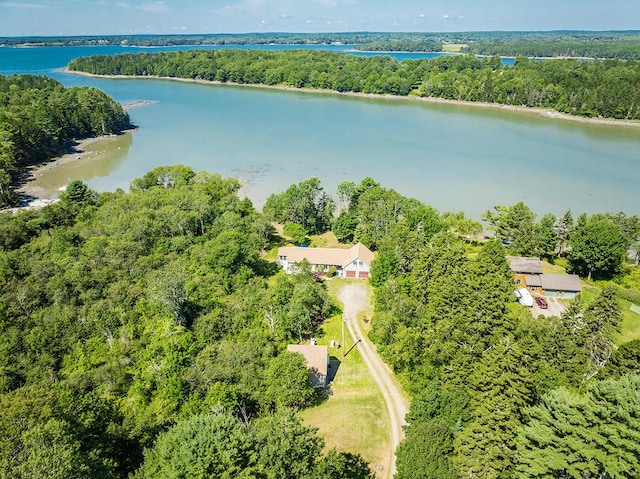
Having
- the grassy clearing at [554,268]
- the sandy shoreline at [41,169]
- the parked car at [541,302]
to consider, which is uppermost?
the sandy shoreline at [41,169]

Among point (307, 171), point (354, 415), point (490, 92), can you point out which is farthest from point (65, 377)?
point (490, 92)

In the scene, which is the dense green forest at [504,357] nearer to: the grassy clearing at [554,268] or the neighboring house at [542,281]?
the grassy clearing at [554,268]

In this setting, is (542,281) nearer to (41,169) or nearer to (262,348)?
(262,348)

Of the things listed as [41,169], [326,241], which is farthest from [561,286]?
[41,169]

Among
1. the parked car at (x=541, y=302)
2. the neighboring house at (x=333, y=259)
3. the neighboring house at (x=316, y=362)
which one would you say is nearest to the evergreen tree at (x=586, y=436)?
the neighboring house at (x=316, y=362)

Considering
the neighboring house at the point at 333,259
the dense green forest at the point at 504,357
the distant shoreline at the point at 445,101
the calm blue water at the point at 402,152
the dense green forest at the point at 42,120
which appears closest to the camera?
the dense green forest at the point at 504,357
